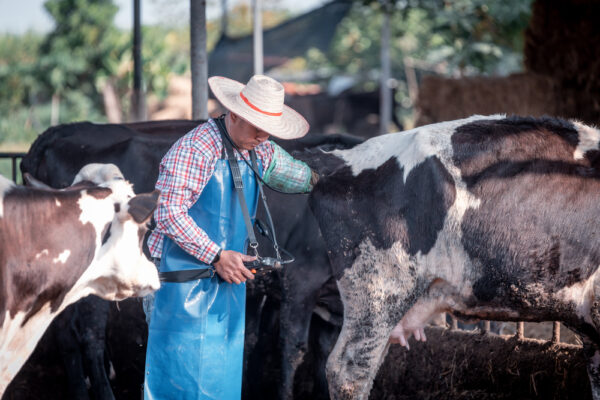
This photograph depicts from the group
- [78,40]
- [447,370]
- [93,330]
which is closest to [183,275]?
[93,330]

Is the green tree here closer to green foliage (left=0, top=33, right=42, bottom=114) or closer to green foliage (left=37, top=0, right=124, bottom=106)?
green foliage (left=37, top=0, right=124, bottom=106)

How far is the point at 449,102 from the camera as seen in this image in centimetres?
1063

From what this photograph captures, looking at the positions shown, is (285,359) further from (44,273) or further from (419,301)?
(44,273)

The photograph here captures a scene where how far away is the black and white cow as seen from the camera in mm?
3086

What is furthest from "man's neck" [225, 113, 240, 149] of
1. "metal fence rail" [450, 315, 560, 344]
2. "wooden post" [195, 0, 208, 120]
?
"wooden post" [195, 0, 208, 120]

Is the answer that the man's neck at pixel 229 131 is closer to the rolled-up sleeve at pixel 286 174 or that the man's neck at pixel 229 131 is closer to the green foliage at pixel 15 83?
the rolled-up sleeve at pixel 286 174

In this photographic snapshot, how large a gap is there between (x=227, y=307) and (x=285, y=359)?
4.05ft

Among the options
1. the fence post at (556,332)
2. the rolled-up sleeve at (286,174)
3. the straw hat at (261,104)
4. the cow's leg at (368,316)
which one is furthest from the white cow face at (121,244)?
the fence post at (556,332)

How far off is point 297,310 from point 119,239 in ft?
5.58

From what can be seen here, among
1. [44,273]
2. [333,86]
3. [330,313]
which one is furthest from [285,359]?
Result: [333,86]

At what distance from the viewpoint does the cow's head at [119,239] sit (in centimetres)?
280

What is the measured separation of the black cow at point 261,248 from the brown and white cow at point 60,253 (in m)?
1.49

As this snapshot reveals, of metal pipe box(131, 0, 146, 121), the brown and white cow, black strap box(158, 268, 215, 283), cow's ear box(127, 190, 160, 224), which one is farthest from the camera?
metal pipe box(131, 0, 146, 121)

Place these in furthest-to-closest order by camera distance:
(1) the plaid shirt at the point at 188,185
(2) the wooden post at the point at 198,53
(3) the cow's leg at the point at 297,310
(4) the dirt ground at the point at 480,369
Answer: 1. (2) the wooden post at the point at 198,53
2. (3) the cow's leg at the point at 297,310
3. (4) the dirt ground at the point at 480,369
4. (1) the plaid shirt at the point at 188,185
